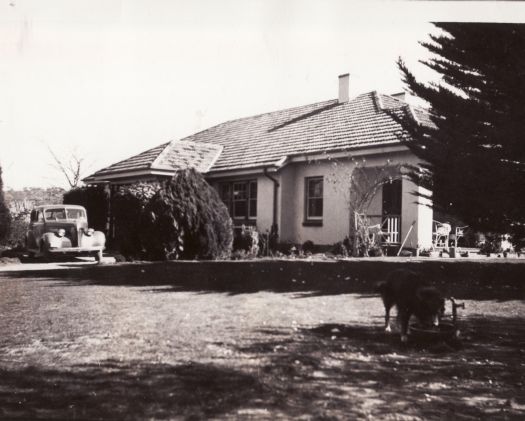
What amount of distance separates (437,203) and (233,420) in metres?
2.75

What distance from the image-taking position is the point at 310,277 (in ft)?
14.1

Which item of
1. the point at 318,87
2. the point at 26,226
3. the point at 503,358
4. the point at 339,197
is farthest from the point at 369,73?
the point at 339,197

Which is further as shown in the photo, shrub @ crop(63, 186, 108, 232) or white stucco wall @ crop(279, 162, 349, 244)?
white stucco wall @ crop(279, 162, 349, 244)

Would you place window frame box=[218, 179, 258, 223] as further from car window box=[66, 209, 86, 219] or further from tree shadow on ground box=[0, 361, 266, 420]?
tree shadow on ground box=[0, 361, 266, 420]

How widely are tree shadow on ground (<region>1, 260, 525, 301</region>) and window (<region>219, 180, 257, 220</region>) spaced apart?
5893mm

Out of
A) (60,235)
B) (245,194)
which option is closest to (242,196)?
(245,194)

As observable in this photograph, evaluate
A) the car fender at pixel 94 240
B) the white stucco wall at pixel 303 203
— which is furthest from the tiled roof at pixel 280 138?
the car fender at pixel 94 240

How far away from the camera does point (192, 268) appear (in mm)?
5043

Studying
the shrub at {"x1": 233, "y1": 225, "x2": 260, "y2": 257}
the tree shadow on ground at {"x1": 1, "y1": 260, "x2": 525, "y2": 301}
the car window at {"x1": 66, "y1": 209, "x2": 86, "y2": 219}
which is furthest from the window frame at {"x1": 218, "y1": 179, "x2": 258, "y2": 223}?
the tree shadow on ground at {"x1": 1, "y1": 260, "x2": 525, "y2": 301}

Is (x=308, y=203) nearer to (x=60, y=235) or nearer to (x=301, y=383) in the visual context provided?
(x=60, y=235)

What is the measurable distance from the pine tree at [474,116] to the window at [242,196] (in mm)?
6999

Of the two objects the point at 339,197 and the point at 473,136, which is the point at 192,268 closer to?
the point at 473,136

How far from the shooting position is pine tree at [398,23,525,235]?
365 centimetres

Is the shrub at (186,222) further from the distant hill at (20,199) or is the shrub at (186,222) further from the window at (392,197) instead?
the distant hill at (20,199)
